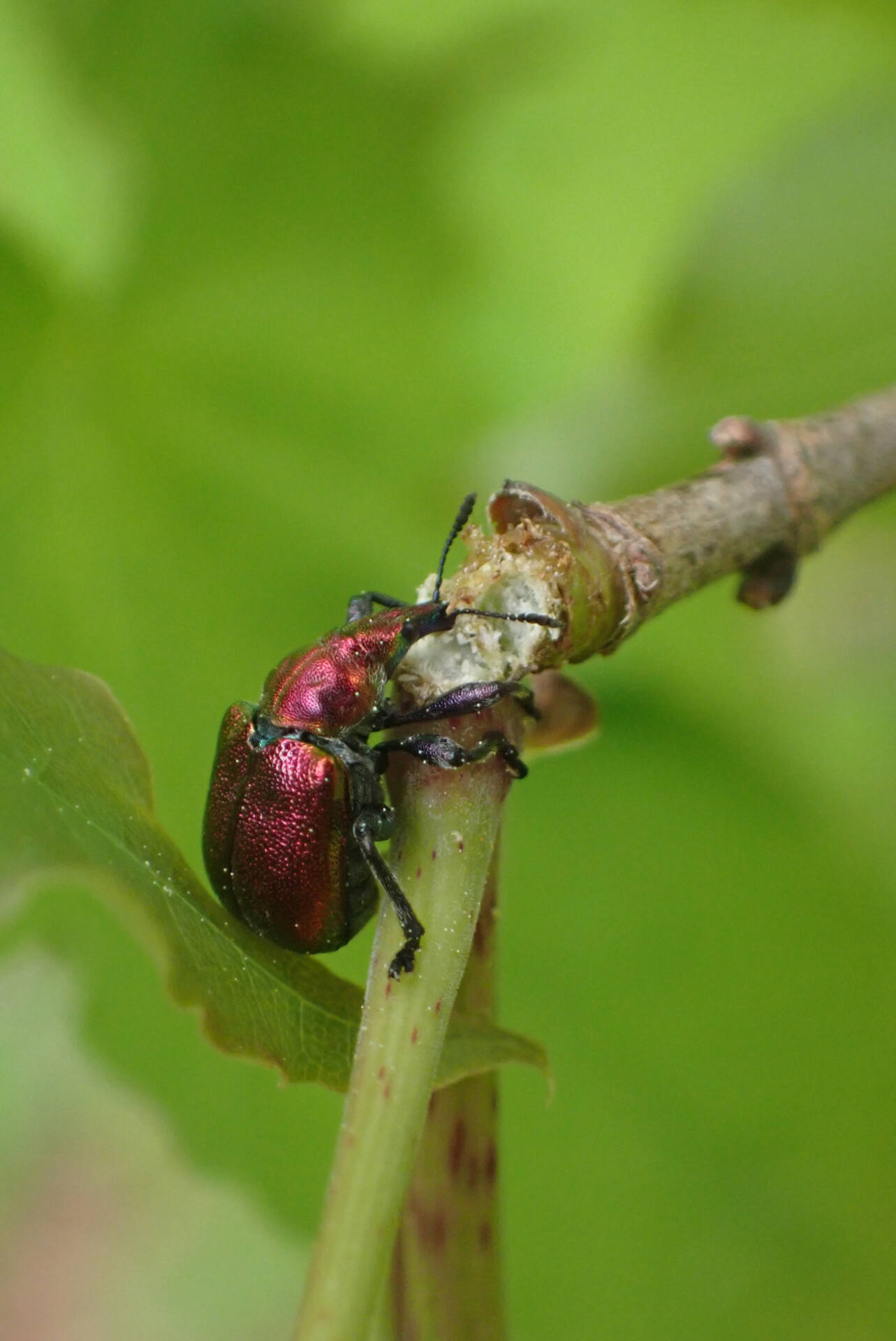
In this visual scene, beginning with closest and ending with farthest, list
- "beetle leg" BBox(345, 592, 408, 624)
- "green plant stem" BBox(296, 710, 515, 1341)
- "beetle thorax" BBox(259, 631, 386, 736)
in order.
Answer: "green plant stem" BBox(296, 710, 515, 1341)
"beetle thorax" BBox(259, 631, 386, 736)
"beetle leg" BBox(345, 592, 408, 624)

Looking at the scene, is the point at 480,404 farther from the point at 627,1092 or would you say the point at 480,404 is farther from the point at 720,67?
the point at 627,1092

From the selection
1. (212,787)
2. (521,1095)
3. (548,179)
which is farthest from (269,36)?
(521,1095)

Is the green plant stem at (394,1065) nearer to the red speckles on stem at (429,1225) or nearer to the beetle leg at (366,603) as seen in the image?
the red speckles on stem at (429,1225)

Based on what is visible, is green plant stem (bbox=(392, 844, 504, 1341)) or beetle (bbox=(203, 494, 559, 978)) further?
beetle (bbox=(203, 494, 559, 978))

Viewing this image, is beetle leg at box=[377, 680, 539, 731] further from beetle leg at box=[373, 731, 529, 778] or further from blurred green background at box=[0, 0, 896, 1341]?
blurred green background at box=[0, 0, 896, 1341]

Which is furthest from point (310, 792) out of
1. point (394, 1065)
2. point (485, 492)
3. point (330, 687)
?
point (485, 492)

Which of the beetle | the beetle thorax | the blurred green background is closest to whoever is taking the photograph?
the beetle

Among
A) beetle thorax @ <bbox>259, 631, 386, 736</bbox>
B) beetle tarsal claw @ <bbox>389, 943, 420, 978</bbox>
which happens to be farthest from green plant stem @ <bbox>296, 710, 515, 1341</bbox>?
beetle thorax @ <bbox>259, 631, 386, 736</bbox>

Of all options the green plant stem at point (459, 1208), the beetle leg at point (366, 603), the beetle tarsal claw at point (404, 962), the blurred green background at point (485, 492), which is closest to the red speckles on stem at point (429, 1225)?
the green plant stem at point (459, 1208)
